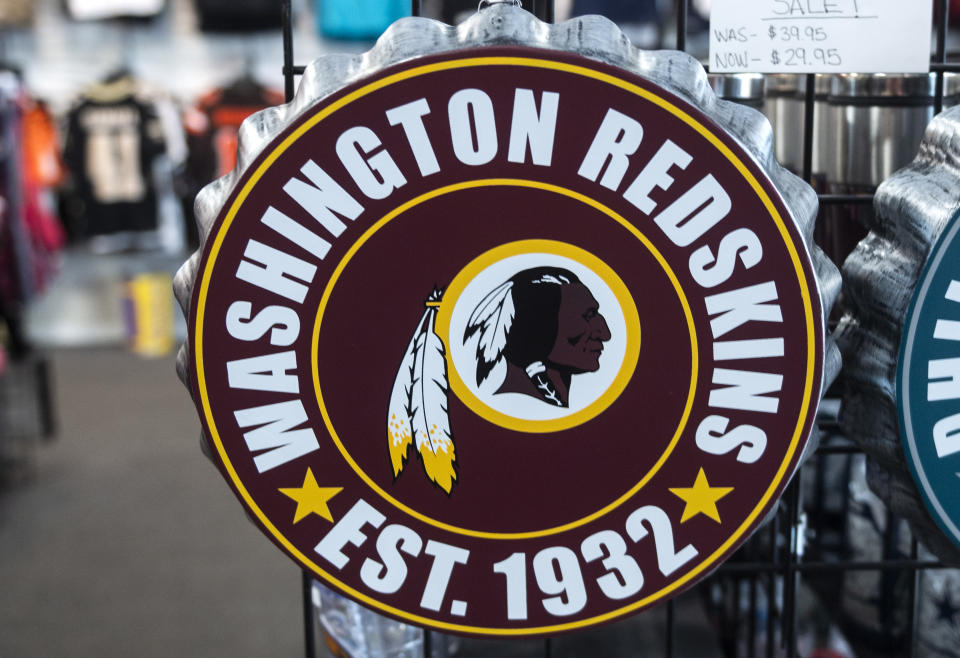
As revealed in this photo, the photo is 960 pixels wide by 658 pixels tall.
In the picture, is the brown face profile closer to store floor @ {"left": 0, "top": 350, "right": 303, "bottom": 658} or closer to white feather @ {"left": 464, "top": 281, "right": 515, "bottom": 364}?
white feather @ {"left": 464, "top": 281, "right": 515, "bottom": 364}

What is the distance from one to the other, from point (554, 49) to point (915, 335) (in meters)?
0.41

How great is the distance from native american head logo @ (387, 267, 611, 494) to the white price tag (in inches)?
12.8

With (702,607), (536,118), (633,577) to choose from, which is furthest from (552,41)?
(702,607)

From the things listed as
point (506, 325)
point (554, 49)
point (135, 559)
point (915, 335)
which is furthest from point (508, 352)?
point (135, 559)

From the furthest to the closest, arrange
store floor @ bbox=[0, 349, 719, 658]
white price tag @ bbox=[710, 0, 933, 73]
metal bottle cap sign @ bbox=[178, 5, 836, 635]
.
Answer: store floor @ bbox=[0, 349, 719, 658], white price tag @ bbox=[710, 0, 933, 73], metal bottle cap sign @ bbox=[178, 5, 836, 635]

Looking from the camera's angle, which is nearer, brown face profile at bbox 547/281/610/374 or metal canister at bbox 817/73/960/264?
brown face profile at bbox 547/281/610/374

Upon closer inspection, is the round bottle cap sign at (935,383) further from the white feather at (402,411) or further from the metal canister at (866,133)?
the white feather at (402,411)

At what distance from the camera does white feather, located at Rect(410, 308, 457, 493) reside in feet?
2.58

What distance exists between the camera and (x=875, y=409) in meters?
0.85

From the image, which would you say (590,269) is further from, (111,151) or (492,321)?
(111,151)

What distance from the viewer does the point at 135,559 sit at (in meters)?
3.09

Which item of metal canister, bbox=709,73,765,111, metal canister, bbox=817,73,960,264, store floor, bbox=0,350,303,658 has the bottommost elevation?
store floor, bbox=0,350,303,658

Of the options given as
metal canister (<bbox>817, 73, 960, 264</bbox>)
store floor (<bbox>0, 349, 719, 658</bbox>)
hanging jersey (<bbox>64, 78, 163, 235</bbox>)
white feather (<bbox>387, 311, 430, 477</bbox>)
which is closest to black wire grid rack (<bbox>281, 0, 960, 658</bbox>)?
metal canister (<bbox>817, 73, 960, 264</bbox>)

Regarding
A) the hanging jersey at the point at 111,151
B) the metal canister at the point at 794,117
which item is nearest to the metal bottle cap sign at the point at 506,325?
the metal canister at the point at 794,117
